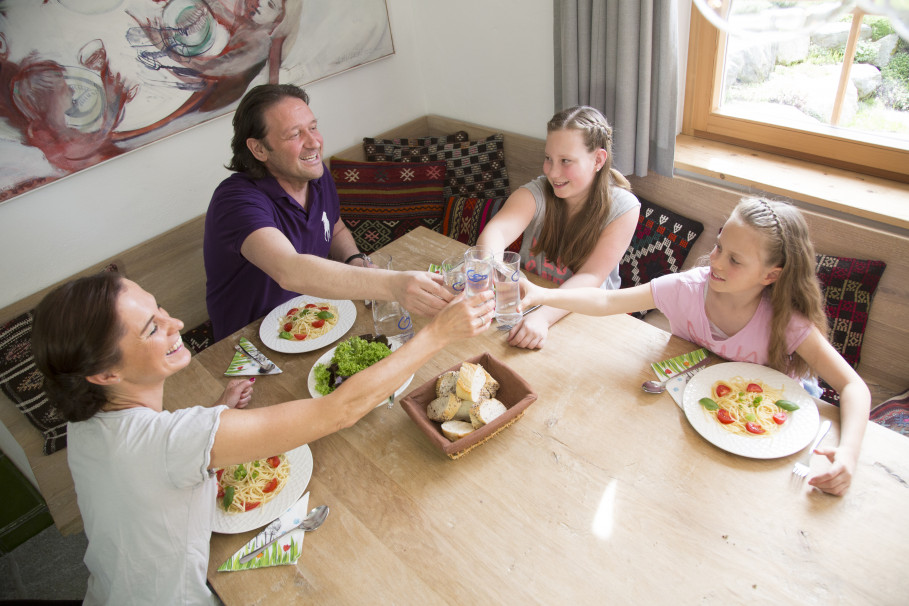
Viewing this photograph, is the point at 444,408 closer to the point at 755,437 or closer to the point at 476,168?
the point at 755,437

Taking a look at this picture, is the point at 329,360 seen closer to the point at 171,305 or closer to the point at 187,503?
the point at 187,503

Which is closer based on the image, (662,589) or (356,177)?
(662,589)

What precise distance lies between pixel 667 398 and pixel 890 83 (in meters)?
1.78

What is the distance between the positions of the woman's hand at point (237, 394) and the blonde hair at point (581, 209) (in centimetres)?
123

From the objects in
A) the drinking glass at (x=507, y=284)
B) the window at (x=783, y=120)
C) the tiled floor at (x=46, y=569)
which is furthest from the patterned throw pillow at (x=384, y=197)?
the tiled floor at (x=46, y=569)

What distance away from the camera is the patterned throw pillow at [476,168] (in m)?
3.42

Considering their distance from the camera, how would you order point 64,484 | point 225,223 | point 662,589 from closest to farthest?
point 662,589
point 225,223
point 64,484

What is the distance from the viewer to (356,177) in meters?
3.36

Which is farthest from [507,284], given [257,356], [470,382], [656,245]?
[656,245]

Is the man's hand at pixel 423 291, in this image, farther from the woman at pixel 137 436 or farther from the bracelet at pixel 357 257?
the bracelet at pixel 357 257

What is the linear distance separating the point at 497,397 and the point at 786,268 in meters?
0.86

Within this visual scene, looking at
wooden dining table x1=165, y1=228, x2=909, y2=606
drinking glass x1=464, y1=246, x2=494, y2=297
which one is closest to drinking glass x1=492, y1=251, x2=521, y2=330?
drinking glass x1=464, y1=246, x2=494, y2=297

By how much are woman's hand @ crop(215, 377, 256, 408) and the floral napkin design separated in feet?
3.84

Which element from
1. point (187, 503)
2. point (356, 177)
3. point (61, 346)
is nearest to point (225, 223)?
point (61, 346)
